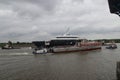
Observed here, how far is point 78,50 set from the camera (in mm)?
68750

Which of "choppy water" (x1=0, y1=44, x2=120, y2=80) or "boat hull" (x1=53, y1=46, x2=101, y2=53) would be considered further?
"boat hull" (x1=53, y1=46, x2=101, y2=53)

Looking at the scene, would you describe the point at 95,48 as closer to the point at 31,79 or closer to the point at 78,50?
the point at 78,50

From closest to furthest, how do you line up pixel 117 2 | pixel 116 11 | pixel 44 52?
pixel 117 2 → pixel 116 11 → pixel 44 52

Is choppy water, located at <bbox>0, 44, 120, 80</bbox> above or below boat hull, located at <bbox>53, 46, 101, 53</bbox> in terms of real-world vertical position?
below

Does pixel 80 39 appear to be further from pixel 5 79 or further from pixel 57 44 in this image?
pixel 5 79

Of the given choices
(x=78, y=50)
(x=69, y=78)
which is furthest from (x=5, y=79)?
(x=78, y=50)

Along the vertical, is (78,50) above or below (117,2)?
below

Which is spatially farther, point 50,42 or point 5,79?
point 50,42

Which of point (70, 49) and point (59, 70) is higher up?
point (70, 49)

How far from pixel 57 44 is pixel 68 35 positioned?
279 inches

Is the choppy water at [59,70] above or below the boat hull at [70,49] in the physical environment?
below

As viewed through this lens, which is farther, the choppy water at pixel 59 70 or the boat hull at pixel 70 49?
the boat hull at pixel 70 49

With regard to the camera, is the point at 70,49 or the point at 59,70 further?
the point at 70,49

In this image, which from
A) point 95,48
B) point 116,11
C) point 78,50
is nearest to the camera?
point 116,11
